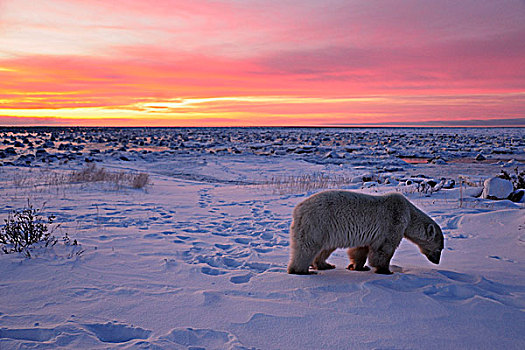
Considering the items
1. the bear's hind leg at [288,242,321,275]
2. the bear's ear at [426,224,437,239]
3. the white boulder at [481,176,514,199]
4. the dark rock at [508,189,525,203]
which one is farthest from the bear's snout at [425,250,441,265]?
the dark rock at [508,189,525,203]

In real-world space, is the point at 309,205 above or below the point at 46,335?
above

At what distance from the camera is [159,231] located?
23.0ft

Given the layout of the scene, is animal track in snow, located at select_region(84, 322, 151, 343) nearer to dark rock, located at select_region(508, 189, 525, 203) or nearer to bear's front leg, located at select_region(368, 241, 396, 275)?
bear's front leg, located at select_region(368, 241, 396, 275)

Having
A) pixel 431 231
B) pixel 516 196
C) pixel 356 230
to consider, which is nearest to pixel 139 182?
pixel 356 230

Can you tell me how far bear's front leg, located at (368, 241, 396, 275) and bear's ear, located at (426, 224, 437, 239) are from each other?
0.66 metres

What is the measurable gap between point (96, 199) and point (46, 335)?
7.81 m

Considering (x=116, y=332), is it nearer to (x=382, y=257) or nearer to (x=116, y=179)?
(x=382, y=257)

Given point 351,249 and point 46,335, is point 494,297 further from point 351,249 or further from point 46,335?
point 46,335

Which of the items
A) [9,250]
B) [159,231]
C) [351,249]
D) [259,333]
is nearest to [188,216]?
[159,231]

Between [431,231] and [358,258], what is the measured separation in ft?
3.72

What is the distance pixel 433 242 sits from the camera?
506cm

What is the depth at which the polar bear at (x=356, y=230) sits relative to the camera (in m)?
4.49

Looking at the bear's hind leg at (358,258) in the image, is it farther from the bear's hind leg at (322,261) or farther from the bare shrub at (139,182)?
the bare shrub at (139,182)

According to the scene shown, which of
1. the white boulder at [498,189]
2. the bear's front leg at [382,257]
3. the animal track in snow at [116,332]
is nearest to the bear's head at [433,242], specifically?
the bear's front leg at [382,257]
